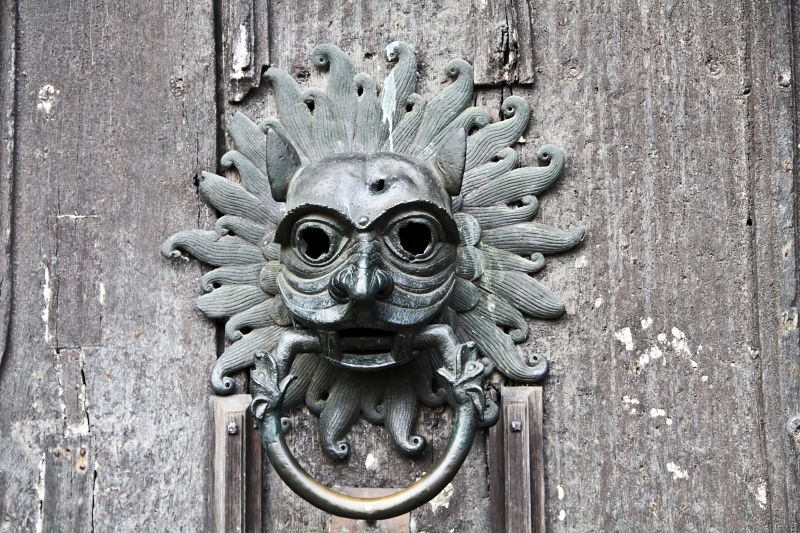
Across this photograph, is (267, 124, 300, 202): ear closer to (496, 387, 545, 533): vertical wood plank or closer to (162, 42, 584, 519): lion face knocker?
(162, 42, 584, 519): lion face knocker

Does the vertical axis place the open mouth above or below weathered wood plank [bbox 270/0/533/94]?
below

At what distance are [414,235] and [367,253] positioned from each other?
0.15 meters

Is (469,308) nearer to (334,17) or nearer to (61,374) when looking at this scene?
(334,17)

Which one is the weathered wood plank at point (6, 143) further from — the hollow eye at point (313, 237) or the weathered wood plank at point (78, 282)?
the hollow eye at point (313, 237)

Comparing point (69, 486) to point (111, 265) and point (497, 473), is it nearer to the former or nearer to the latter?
point (111, 265)

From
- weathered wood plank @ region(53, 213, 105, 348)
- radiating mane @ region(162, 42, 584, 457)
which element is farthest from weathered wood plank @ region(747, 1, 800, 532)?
weathered wood plank @ region(53, 213, 105, 348)

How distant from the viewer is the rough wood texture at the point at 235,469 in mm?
1350

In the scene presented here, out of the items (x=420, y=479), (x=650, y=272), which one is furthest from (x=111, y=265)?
(x=650, y=272)

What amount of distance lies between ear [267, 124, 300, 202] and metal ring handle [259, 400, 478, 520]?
1.00ft

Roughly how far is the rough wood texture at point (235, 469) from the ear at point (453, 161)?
17.0 inches

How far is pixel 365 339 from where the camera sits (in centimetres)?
128

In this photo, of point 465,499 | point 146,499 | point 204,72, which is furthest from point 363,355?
point 204,72

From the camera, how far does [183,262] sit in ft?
4.68

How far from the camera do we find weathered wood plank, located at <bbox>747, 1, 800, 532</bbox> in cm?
134
